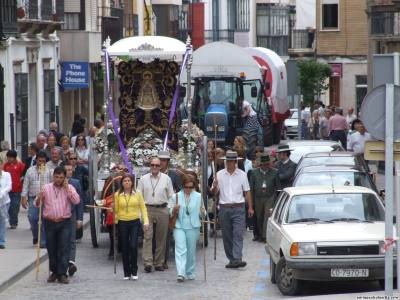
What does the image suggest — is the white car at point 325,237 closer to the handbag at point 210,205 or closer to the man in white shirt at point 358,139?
the handbag at point 210,205

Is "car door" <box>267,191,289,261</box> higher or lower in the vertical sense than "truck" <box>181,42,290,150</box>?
lower

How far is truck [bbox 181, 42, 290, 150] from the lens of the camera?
96.7 ft

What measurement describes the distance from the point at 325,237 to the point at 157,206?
340 cm

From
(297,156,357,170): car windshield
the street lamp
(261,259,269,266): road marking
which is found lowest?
(261,259,269,266): road marking

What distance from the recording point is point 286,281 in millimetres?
12742

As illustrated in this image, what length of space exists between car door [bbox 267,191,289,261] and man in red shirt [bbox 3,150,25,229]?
6.99 metres

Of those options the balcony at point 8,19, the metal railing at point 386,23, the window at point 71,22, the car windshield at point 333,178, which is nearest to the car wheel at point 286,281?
the car windshield at point 333,178

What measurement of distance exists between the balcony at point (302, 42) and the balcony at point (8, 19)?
42.1m

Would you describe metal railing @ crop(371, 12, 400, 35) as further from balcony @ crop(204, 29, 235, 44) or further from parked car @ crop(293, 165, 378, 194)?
balcony @ crop(204, 29, 235, 44)

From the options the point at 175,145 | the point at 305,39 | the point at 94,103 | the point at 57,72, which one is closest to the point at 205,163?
the point at 175,145

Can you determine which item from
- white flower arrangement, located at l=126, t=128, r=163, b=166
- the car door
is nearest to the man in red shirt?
white flower arrangement, located at l=126, t=128, r=163, b=166

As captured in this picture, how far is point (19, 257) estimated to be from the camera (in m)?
15.9

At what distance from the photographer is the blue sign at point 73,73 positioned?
3459 centimetres

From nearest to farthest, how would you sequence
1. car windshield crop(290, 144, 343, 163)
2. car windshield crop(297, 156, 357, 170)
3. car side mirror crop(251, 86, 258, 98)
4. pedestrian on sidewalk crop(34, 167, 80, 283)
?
pedestrian on sidewalk crop(34, 167, 80, 283)
car windshield crop(297, 156, 357, 170)
car windshield crop(290, 144, 343, 163)
car side mirror crop(251, 86, 258, 98)
